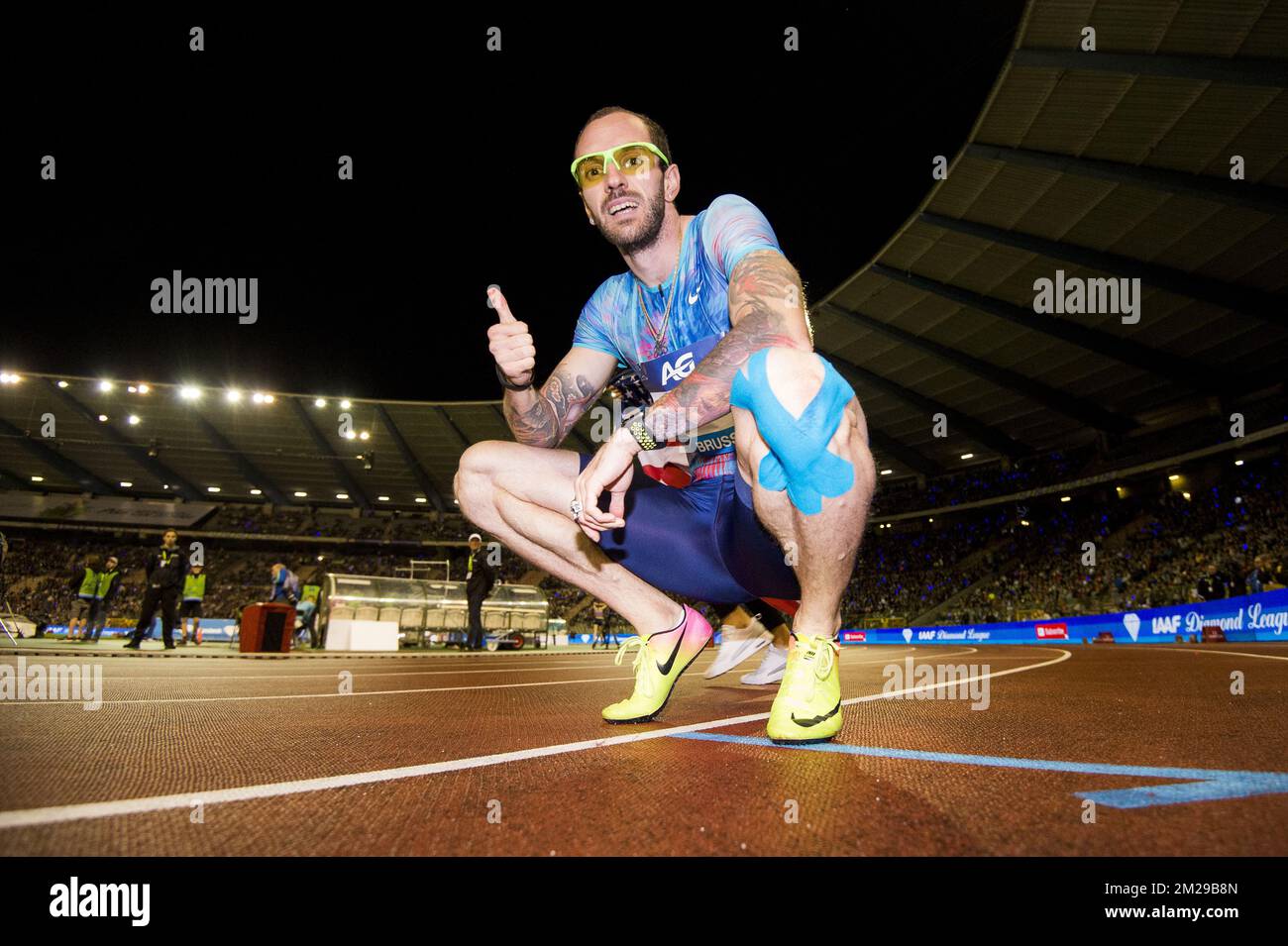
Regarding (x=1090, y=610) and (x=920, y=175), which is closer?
(x=920, y=175)

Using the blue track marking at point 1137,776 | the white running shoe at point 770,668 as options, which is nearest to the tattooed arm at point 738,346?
the blue track marking at point 1137,776

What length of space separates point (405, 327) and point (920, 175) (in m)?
15.7

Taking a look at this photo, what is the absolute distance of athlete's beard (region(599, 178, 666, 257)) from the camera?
90.0 inches

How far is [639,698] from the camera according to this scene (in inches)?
76.2

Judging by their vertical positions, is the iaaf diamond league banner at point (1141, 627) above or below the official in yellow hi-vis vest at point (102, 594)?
below

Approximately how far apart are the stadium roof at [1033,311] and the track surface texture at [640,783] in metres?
12.8

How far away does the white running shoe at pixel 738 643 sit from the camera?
453cm

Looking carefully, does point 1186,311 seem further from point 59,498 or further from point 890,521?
point 59,498

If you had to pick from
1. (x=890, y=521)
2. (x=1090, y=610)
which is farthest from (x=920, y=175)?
(x=890, y=521)

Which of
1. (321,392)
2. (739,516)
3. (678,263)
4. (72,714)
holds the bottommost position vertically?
(72,714)

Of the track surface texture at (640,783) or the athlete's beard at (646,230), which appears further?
the athlete's beard at (646,230)

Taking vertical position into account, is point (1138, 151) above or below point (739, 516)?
above

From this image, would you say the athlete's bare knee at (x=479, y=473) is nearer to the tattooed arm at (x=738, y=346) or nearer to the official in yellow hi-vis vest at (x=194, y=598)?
the tattooed arm at (x=738, y=346)
